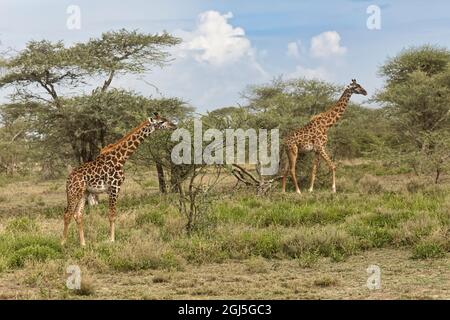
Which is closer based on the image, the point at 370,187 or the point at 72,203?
the point at 72,203

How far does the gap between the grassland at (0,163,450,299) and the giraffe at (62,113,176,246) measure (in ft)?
1.55

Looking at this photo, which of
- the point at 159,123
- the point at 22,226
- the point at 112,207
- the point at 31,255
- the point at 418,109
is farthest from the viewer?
the point at 418,109

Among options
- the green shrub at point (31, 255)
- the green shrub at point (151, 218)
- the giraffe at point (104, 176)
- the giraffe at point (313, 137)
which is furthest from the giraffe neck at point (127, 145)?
the giraffe at point (313, 137)

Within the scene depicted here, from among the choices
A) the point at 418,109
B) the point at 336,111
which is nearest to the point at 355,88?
the point at 336,111

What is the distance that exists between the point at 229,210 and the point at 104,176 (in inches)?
130

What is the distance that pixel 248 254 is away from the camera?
9.61 metres

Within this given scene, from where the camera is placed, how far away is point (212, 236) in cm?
1067

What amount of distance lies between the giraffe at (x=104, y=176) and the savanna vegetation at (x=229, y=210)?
53 cm

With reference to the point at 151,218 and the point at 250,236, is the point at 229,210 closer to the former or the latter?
the point at 151,218

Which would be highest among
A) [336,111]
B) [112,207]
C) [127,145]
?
[336,111]

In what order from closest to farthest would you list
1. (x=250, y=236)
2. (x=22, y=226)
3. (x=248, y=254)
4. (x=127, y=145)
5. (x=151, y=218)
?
1. (x=248, y=254)
2. (x=250, y=236)
3. (x=127, y=145)
4. (x=22, y=226)
5. (x=151, y=218)

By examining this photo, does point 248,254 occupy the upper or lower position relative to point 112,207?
lower

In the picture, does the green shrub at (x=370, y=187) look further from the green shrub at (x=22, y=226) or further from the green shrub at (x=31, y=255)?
the green shrub at (x=31, y=255)
